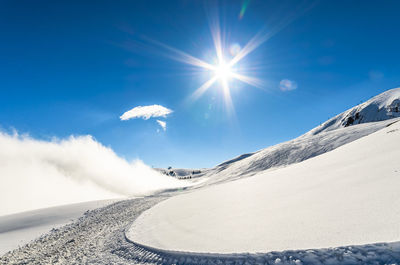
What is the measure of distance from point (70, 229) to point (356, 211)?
14.2m

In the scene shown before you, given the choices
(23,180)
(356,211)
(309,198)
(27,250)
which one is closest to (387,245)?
(356,211)

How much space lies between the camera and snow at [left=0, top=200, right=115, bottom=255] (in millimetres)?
10595

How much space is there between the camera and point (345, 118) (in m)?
102

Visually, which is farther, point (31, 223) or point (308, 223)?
point (31, 223)

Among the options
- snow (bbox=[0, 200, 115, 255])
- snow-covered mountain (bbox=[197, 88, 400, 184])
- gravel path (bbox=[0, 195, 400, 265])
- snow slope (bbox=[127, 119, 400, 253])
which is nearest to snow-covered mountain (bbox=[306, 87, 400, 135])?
snow-covered mountain (bbox=[197, 88, 400, 184])

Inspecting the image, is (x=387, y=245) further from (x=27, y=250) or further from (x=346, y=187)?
(x=27, y=250)

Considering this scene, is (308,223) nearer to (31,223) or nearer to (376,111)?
(31,223)

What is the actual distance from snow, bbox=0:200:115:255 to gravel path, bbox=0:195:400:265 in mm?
1043

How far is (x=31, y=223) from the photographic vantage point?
14219 millimetres

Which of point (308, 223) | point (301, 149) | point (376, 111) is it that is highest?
point (376, 111)

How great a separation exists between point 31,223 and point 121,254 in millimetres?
12210

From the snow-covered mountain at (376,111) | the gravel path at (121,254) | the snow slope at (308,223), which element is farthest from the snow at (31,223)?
the snow-covered mountain at (376,111)

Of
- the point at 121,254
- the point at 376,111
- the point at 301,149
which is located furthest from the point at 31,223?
the point at 376,111

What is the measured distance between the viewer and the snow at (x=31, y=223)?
10595 mm
